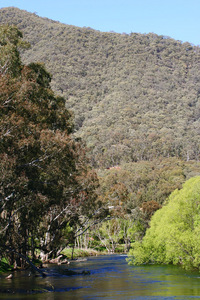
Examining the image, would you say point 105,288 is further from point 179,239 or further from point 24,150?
point 179,239

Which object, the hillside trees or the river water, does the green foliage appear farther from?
the hillside trees

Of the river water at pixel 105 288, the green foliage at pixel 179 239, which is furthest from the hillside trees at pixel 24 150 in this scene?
the green foliage at pixel 179 239

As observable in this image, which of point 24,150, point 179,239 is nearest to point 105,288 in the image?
point 24,150

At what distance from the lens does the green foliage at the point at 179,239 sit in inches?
1133

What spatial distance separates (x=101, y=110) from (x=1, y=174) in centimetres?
18060

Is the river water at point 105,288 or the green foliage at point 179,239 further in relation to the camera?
the green foliage at point 179,239

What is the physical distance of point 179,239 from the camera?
29109 mm

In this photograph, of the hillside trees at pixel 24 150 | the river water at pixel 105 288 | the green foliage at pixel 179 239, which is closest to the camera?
the river water at pixel 105 288

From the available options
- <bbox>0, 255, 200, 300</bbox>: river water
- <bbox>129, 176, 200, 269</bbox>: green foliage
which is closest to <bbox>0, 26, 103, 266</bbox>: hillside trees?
<bbox>0, 255, 200, 300</bbox>: river water

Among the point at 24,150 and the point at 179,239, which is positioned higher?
the point at 24,150

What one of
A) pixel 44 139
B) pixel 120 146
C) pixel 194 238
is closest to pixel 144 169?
pixel 120 146

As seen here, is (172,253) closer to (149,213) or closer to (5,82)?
(5,82)

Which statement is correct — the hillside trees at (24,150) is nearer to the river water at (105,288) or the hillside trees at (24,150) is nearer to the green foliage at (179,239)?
the river water at (105,288)

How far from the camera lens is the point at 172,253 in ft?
101
